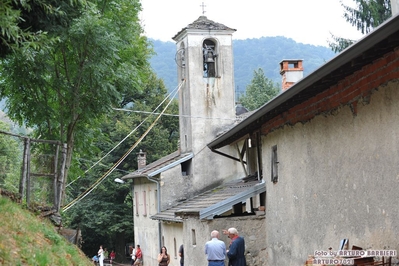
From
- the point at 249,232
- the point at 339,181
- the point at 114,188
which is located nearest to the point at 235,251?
the point at 249,232

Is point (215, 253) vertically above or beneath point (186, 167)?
beneath

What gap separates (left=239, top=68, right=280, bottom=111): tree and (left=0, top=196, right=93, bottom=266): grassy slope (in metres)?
58.9

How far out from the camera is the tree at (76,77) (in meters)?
18.3

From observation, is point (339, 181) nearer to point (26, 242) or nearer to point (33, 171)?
point (26, 242)

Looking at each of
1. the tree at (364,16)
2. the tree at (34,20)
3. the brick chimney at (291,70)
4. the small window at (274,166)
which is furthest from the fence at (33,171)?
the tree at (364,16)

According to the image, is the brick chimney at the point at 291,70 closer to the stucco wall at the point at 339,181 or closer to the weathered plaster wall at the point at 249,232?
the stucco wall at the point at 339,181

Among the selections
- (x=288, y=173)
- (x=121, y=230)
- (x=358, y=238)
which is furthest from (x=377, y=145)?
(x=121, y=230)

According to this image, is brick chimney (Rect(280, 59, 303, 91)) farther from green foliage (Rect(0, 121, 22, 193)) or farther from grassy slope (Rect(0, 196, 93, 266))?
grassy slope (Rect(0, 196, 93, 266))

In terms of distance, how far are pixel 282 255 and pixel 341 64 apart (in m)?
7.83

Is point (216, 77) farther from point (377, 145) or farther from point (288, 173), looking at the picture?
point (377, 145)

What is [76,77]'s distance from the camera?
19344 millimetres

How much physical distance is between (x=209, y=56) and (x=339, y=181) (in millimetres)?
19569

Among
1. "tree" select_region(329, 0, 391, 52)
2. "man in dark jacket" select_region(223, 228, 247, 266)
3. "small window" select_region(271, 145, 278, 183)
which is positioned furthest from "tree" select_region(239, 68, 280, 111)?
"man in dark jacket" select_region(223, 228, 247, 266)

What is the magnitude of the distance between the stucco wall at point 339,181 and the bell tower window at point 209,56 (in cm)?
1429
